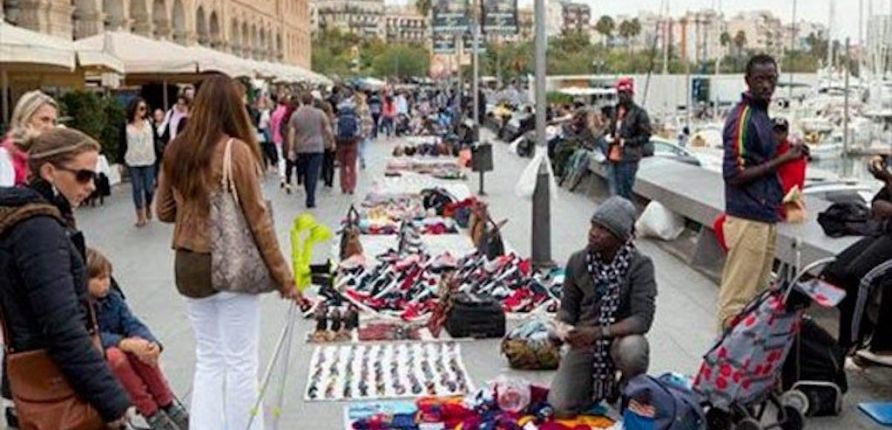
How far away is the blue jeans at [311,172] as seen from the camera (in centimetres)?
1748

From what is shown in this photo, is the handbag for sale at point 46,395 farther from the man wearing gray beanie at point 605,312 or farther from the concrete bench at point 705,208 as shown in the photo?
the concrete bench at point 705,208

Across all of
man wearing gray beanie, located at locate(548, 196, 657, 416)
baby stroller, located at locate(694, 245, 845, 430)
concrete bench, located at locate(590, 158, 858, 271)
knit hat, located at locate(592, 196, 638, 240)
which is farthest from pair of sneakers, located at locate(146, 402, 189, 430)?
concrete bench, located at locate(590, 158, 858, 271)

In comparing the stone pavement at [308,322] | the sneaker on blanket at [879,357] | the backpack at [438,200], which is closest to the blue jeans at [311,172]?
the stone pavement at [308,322]

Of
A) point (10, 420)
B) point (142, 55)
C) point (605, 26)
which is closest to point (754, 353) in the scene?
point (10, 420)

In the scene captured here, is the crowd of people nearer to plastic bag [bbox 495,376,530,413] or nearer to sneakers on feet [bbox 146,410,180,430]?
sneakers on feet [bbox 146,410,180,430]

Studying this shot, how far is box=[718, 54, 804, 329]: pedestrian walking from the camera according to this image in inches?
297

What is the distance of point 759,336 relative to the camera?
593 cm

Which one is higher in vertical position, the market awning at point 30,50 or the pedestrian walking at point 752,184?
the market awning at point 30,50

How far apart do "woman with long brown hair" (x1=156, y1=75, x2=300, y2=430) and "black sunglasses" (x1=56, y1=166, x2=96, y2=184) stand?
1267 millimetres

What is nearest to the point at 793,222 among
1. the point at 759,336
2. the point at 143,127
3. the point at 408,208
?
the point at 759,336

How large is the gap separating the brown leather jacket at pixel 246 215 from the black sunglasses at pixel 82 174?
4.15 ft

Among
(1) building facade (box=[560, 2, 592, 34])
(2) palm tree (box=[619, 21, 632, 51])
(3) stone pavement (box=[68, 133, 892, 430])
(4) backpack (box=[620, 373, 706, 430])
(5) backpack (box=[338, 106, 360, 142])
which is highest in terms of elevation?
(1) building facade (box=[560, 2, 592, 34])

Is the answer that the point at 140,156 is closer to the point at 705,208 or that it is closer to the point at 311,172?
the point at 311,172

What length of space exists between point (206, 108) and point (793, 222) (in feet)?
17.2
